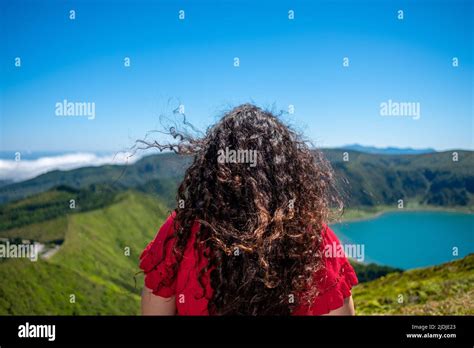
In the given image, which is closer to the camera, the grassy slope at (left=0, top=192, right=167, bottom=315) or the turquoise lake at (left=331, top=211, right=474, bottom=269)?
the grassy slope at (left=0, top=192, right=167, bottom=315)

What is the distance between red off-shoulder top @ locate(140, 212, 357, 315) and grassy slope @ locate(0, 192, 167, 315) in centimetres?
9820

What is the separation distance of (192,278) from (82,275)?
119 metres

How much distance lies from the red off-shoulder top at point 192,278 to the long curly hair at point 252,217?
0.17 feet

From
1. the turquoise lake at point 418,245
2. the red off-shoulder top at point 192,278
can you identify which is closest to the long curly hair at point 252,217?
the red off-shoulder top at point 192,278

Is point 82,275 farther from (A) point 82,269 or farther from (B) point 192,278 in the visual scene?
(B) point 192,278

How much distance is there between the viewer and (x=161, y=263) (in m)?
2.96

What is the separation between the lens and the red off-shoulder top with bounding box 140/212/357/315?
2943 millimetres

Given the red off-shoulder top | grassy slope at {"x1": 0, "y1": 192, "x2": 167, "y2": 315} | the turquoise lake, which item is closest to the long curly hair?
the red off-shoulder top

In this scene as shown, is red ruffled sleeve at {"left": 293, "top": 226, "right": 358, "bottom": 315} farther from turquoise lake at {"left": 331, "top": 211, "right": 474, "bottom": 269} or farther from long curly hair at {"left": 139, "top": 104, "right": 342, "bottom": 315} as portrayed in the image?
turquoise lake at {"left": 331, "top": 211, "right": 474, "bottom": 269}

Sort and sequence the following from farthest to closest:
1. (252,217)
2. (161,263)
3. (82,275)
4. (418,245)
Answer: (418,245) → (82,275) → (161,263) → (252,217)

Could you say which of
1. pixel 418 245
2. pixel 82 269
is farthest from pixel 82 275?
pixel 418 245

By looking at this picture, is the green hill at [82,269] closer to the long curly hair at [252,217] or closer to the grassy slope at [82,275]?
the grassy slope at [82,275]

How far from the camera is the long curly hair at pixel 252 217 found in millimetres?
2842
